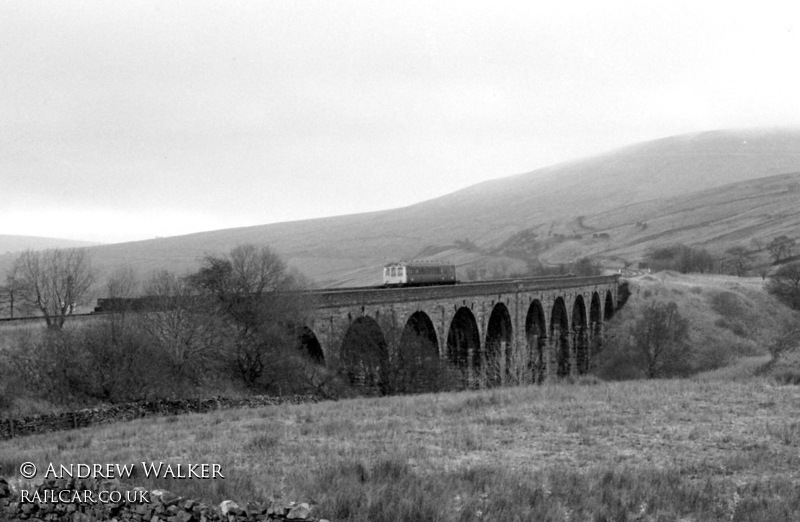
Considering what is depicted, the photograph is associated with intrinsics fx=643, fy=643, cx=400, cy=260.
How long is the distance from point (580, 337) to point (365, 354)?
34.6 m

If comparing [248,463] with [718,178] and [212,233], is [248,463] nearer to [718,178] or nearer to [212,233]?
[212,233]

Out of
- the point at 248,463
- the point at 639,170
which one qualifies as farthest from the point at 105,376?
the point at 639,170

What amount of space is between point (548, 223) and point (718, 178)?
188ft

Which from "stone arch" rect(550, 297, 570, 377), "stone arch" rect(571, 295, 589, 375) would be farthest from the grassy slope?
"stone arch" rect(550, 297, 570, 377)

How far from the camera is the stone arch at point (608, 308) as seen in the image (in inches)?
2670

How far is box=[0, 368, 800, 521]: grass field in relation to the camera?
7668mm

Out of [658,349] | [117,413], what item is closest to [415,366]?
[117,413]

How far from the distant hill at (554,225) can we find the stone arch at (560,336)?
148 feet

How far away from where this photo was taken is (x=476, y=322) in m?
37.5

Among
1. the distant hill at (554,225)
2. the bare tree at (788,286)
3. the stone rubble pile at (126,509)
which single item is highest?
the distant hill at (554,225)

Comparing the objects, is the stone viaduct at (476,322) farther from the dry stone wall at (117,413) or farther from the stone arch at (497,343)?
the dry stone wall at (117,413)

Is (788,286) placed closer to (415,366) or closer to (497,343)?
(497,343)

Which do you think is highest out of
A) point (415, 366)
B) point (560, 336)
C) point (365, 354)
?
point (365, 354)

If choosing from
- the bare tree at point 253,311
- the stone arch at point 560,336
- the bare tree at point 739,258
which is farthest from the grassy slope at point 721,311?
the bare tree at point 253,311
